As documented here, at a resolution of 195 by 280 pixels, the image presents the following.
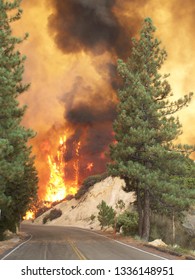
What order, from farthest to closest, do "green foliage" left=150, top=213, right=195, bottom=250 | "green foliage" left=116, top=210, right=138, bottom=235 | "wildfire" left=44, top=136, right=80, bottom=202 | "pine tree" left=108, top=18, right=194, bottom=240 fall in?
"wildfire" left=44, top=136, right=80, bottom=202 → "green foliage" left=116, top=210, right=138, bottom=235 → "green foliage" left=150, top=213, right=195, bottom=250 → "pine tree" left=108, top=18, right=194, bottom=240

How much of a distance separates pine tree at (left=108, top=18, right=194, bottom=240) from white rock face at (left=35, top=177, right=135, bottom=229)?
27634mm

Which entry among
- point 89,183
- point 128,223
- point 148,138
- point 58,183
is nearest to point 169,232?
point 128,223

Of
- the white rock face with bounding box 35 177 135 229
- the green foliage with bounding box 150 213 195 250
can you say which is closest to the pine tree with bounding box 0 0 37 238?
the green foliage with bounding box 150 213 195 250

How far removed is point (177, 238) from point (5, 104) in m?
21.8

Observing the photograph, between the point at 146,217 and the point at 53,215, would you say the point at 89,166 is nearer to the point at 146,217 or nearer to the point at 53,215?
the point at 53,215

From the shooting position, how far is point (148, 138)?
36312 millimetres

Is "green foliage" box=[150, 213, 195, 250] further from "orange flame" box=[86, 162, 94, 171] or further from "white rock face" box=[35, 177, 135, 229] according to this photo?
"orange flame" box=[86, 162, 94, 171]

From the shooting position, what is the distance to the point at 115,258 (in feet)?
70.2

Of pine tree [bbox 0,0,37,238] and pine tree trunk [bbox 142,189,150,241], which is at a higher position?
Answer: pine tree [bbox 0,0,37,238]

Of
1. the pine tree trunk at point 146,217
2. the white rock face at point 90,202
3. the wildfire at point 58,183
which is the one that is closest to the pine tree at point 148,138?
the pine tree trunk at point 146,217

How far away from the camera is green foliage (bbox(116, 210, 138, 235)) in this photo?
4113cm

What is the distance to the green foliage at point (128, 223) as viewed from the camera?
4113 centimetres

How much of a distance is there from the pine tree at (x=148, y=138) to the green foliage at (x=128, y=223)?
2.54 metres

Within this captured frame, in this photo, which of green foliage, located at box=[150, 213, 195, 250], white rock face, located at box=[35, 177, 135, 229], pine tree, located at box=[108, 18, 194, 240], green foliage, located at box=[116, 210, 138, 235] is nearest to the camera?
pine tree, located at box=[108, 18, 194, 240]
